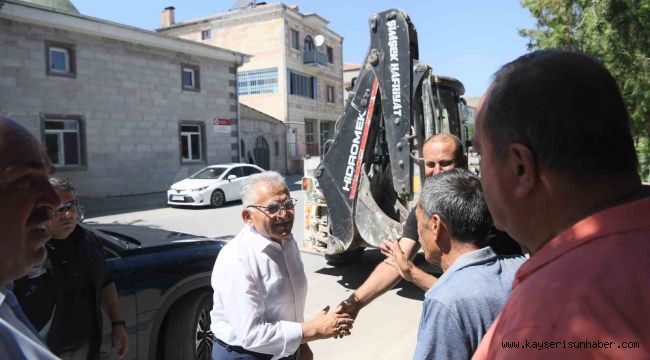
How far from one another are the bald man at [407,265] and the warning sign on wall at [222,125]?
19.9 metres

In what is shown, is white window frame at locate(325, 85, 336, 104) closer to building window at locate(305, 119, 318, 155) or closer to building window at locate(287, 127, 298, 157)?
building window at locate(305, 119, 318, 155)

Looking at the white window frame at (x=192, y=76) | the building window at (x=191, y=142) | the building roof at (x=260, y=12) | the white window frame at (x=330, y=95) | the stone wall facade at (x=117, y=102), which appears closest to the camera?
the stone wall facade at (x=117, y=102)

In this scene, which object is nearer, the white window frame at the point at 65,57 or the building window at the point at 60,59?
the building window at the point at 60,59

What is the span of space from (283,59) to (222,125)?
10652mm

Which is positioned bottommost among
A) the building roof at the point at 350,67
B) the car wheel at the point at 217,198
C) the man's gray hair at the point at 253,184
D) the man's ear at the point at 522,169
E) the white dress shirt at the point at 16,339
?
the car wheel at the point at 217,198

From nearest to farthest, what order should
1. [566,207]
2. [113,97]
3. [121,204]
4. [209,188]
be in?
[566,207] → [209,188] → [121,204] → [113,97]

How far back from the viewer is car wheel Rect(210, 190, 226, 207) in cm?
1517

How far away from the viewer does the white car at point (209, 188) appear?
15.0 m

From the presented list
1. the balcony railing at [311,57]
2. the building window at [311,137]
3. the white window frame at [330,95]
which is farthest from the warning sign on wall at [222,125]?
the white window frame at [330,95]

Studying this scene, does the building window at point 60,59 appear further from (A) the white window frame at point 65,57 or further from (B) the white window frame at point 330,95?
(B) the white window frame at point 330,95

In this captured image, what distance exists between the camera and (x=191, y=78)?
21.6 metres

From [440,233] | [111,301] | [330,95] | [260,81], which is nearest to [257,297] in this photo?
[440,233]

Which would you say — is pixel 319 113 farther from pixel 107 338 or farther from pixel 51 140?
pixel 107 338

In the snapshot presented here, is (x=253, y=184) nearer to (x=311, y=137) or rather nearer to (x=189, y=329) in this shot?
(x=189, y=329)
